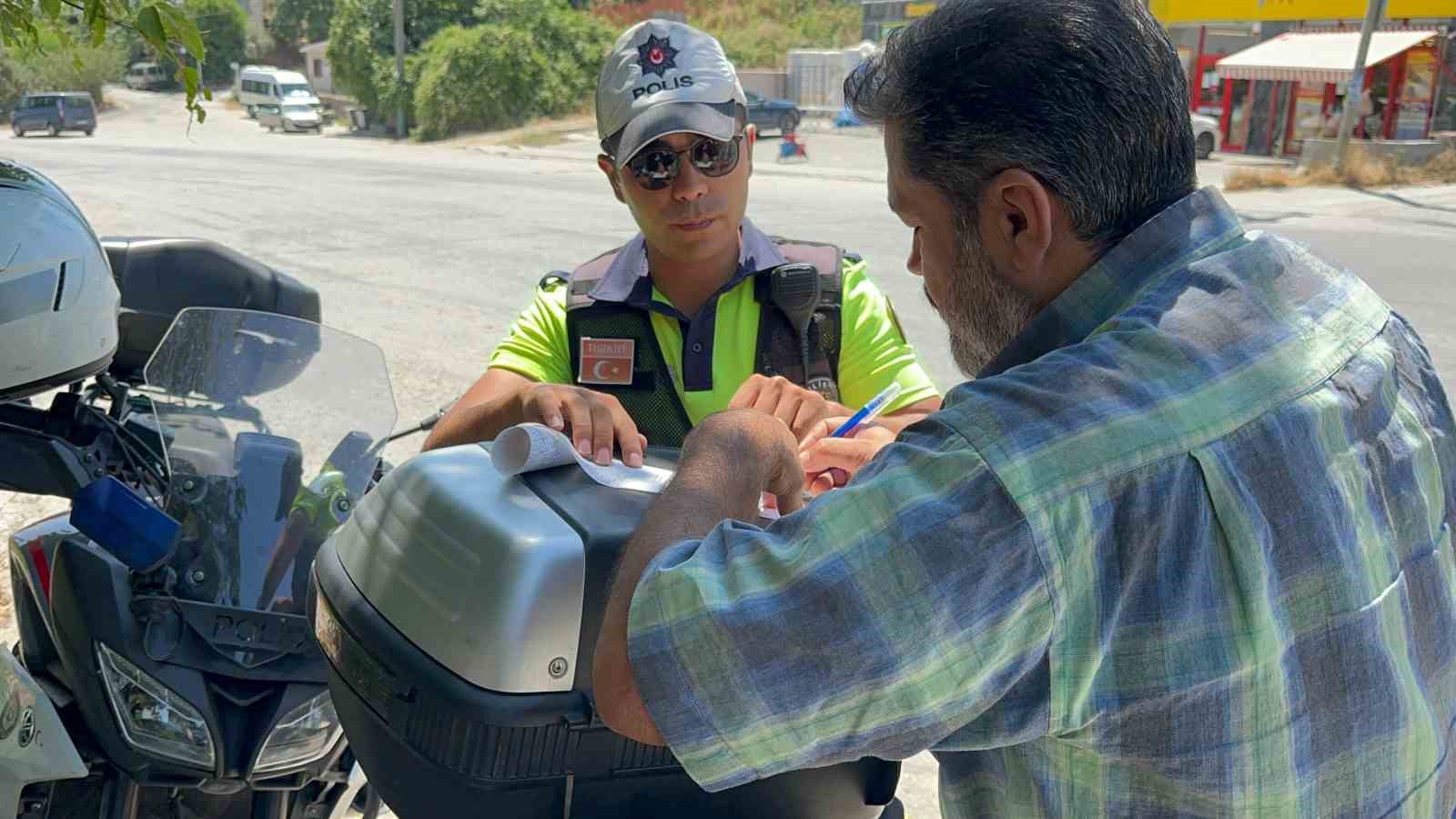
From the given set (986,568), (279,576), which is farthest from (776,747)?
(279,576)

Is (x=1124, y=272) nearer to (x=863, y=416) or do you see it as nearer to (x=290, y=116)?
(x=863, y=416)

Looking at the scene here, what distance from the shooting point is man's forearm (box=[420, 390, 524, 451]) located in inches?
Answer: 76.0

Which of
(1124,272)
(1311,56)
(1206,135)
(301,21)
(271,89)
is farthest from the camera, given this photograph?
(301,21)

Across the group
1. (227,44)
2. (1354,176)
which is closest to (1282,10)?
(1354,176)

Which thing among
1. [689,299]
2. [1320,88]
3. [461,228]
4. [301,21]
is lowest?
[461,228]

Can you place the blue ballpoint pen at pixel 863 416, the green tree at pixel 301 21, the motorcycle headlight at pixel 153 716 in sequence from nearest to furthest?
1. the blue ballpoint pen at pixel 863 416
2. the motorcycle headlight at pixel 153 716
3. the green tree at pixel 301 21

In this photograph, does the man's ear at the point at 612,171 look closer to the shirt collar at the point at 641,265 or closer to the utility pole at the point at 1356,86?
the shirt collar at the point at 641,265

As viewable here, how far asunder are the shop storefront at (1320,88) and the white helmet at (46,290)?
2471cm

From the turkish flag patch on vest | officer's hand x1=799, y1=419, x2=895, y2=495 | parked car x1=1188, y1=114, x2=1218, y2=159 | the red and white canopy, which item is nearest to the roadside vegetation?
parked car x1=1188, y1=114, x2=1218, y2=159

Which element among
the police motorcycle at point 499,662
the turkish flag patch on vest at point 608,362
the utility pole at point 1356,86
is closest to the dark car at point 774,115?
the utility pole at point 1356,86

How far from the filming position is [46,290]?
2334mm

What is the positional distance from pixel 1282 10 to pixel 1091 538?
29.8 meters

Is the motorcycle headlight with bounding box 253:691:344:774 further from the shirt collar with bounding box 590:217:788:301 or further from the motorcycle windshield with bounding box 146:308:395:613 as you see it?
the shirt collar with bounding box 590:217:788:301

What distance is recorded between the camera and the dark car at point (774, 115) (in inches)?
1156
